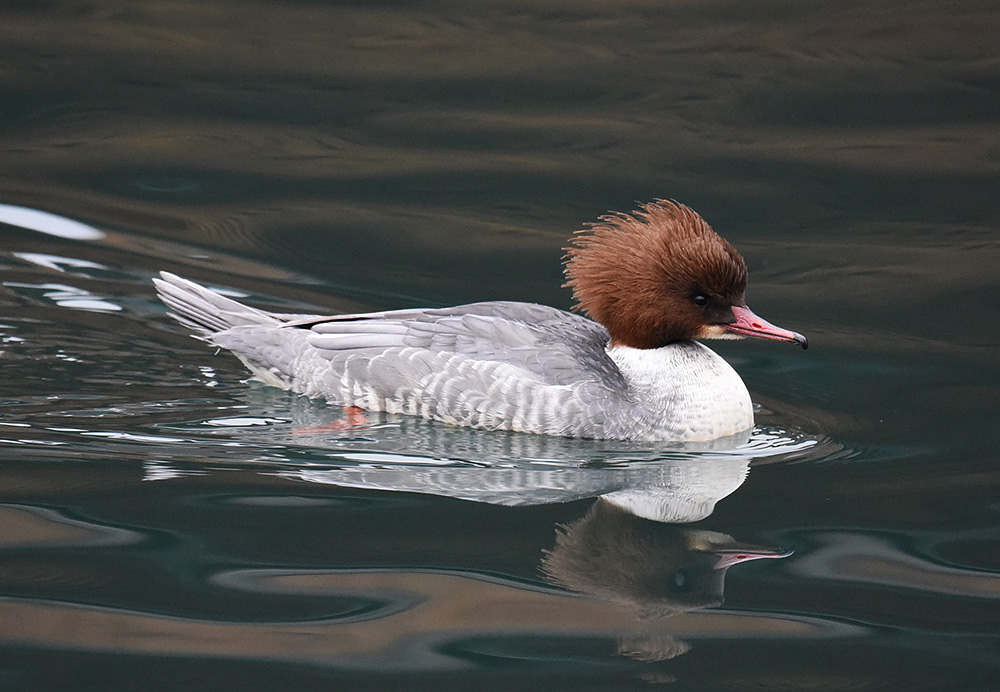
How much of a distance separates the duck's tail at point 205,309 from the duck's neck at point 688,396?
178cm

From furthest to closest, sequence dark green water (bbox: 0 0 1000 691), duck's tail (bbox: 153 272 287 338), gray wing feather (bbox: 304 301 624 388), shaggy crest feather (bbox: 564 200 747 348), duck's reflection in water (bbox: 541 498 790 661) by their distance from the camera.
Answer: duck's tail (bbox: 153 272 287 338)
gray wing feather (bbox: 304 301 624 388)
shaggy crest feather (bbox: 564 200 747 348)
duck's reflection in water (bbox: 541 498 790 661)
dark green water (bbox: 0 0 1000 691)

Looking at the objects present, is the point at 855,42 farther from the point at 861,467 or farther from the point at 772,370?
the point at 861,467

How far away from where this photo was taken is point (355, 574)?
4301 mm

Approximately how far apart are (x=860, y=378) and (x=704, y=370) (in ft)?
3.43

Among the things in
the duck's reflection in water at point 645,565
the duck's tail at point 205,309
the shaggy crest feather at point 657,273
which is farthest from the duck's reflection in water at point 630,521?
the duck's tail at point 205,309

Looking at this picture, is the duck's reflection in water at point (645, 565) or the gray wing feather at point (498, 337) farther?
the gray wing feather at point (498, 337)

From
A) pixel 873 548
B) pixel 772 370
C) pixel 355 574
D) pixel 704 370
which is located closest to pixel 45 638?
pixel 355 574

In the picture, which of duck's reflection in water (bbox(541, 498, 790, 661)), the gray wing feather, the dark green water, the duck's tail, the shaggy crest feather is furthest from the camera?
the duck's tail

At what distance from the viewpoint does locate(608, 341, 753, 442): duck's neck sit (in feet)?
19.3

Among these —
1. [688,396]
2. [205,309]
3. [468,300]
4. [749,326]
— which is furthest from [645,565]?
[468,300]

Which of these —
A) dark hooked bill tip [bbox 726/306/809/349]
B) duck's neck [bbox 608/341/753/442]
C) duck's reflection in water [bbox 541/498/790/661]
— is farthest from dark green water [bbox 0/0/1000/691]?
dark hooked bill tip [bbox 726/306/809/349]

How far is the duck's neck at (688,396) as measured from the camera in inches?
231

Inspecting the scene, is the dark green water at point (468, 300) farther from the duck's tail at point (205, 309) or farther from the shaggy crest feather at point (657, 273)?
the shaggy crest feather at point (657, 273)

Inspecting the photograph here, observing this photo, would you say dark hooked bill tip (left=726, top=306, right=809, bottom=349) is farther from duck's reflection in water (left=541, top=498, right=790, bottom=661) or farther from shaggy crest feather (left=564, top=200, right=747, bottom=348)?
duck's reflection in water (left=541, top=498, right=790, bottom=661)
